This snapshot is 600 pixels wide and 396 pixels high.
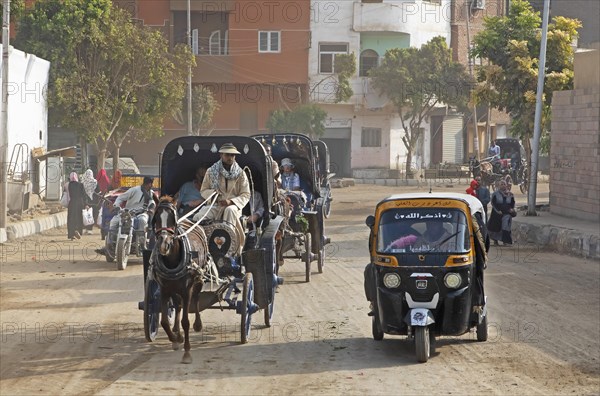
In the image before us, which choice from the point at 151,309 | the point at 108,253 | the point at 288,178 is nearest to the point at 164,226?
the point at 151,309

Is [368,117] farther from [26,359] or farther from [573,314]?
[26,359]

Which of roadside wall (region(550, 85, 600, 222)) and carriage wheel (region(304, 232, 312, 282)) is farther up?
roadside wall (region(550, 85, 600, 222))

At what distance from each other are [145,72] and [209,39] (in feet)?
60.6

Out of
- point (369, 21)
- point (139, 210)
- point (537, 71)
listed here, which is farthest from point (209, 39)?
point (139, 210)

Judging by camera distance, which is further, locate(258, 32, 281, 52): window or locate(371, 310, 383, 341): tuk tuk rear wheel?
locate(258, 32, 281, 52): window

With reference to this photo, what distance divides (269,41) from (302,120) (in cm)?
569

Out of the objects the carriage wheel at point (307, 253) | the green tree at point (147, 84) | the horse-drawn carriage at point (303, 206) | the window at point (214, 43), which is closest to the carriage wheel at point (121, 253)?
the horse-drawn carriage at point (303, 206)

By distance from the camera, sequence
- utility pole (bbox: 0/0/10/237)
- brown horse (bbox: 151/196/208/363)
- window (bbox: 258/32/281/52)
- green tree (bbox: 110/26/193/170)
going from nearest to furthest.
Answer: brown horse (bbox: 151/196/208/363)
utility pole (bbox: 0/0/10/237)
green tree (bbox: 110/26/193/170)
window (bbox: 258/32/281/52)

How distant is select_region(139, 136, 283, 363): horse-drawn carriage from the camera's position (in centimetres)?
1142

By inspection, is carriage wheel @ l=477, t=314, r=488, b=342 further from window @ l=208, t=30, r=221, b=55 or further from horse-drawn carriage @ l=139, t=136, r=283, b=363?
window @ l=208, t=30, r=221, b=55

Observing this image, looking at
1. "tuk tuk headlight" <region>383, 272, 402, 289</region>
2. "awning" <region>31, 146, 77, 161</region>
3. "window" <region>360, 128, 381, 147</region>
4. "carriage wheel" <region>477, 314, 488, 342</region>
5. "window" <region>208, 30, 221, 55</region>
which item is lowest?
"carriage wheel" <region>477, 314, 488, 342</region>

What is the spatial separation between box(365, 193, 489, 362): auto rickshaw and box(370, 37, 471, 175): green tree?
42366 millimetres

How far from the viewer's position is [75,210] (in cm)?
2703

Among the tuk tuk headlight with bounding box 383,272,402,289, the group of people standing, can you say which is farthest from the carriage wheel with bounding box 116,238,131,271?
the tuk tuk headlight with bounding box 383,272,402,289
